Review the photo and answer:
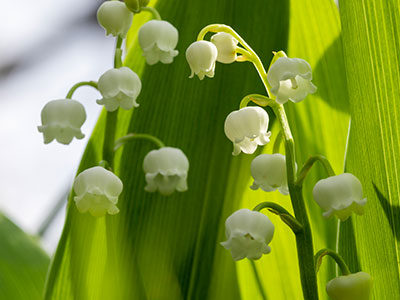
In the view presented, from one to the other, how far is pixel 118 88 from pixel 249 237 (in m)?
0.28

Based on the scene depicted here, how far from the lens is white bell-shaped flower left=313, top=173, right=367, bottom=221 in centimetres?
46

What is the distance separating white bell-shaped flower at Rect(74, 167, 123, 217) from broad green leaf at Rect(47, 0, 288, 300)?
3.2 inches

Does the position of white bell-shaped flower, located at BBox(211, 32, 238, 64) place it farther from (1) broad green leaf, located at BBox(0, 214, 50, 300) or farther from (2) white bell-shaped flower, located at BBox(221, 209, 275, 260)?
(1) broad green leaf, located at BBox(0, 214, 50, 300)

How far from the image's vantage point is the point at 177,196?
0.75m

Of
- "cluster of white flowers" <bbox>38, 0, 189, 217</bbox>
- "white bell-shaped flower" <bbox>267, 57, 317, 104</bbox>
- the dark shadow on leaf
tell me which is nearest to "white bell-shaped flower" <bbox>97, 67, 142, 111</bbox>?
"cluster of white flowers" <bbox>38, 0, 189, 217</bbox>

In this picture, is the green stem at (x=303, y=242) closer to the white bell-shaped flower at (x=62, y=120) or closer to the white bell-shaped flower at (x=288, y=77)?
the white bell-shaped flower at (x=288, y=77)

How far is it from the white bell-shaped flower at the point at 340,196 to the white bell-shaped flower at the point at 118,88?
284mm

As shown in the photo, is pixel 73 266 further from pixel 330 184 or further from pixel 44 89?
pixel 44 89

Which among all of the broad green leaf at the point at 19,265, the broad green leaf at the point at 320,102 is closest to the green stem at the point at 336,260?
the broad green leaf at the point at 320,102

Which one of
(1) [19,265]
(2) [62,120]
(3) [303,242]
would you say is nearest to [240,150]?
(3) [303,242]

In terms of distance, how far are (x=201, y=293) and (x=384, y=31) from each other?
1.36ft

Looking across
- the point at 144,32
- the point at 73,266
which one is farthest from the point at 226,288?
the point at 144,32

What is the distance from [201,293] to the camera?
701mm

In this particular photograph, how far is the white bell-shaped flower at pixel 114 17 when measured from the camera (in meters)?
0.69
